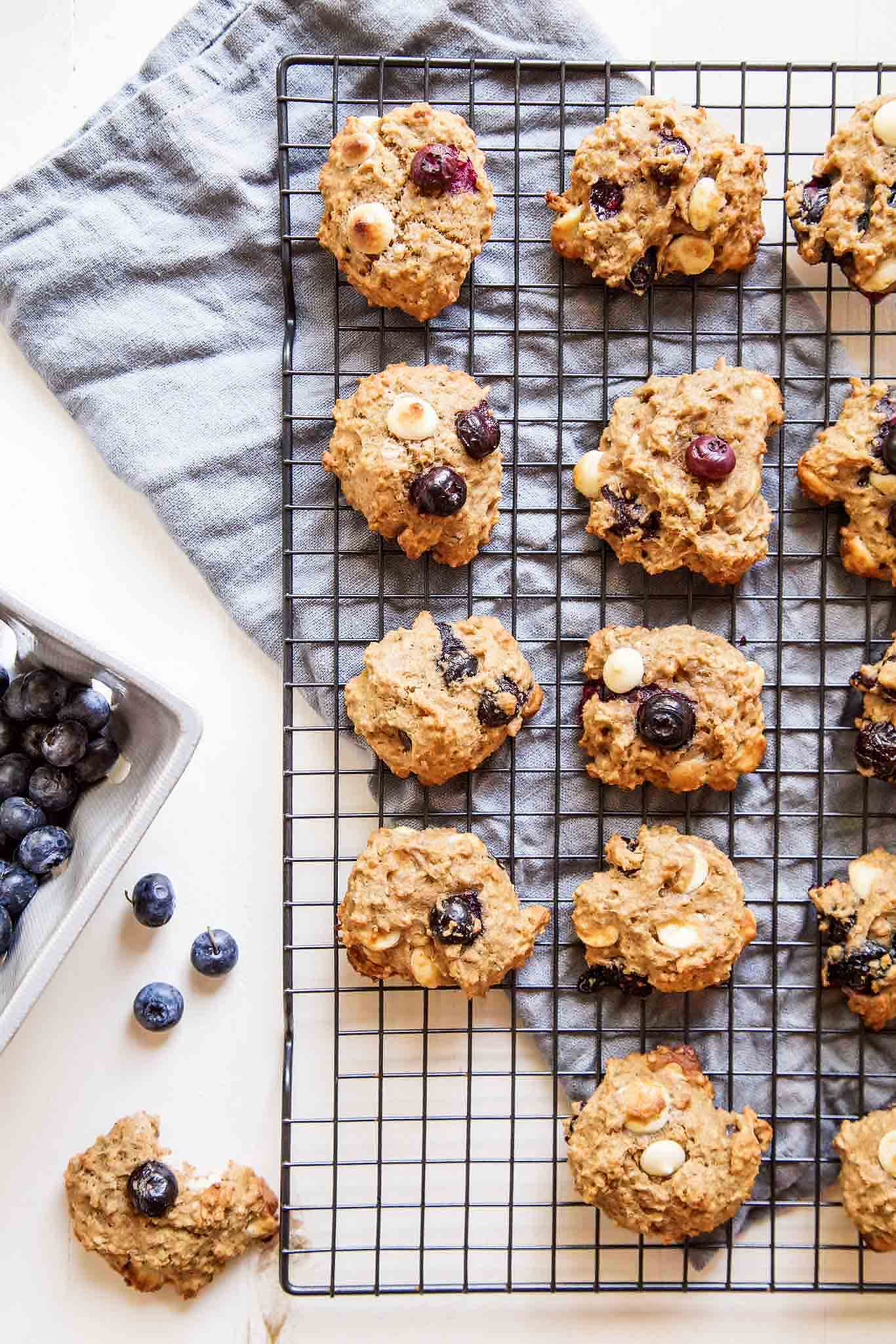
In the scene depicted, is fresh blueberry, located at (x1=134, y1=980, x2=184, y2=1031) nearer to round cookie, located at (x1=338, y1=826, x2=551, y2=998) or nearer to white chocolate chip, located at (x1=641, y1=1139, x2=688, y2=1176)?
round cookie, located at (x1=338, y1=826, x2=551, y2=998)

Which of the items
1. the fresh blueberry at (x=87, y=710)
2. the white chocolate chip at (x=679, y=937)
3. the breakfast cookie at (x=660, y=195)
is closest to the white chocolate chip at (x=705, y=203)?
the breakfast cookie at (x=660, y=195)

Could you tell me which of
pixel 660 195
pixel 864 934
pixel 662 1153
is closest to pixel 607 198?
pixel 660 195

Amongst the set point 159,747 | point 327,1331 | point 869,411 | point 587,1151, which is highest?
point 869,411

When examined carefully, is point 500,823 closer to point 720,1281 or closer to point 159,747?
point 159,747

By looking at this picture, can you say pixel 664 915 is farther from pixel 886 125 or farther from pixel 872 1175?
pixel 886 125

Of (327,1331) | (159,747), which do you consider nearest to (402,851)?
(159,747)

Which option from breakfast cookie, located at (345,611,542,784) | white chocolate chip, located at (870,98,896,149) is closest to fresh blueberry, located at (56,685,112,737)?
breakfast cookie, located at (345,611,542,784)

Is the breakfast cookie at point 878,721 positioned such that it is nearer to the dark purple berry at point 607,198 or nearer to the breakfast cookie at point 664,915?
the breakfast cookie at point 664,915
